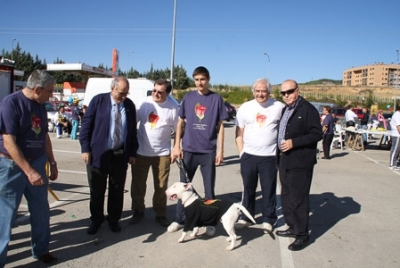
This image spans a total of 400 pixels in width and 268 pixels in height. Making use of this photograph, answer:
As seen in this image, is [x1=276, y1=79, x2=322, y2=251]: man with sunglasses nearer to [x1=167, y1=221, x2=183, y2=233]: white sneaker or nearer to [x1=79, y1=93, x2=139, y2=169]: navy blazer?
[x1=167, y1=221, x2=183, y2=233]: white sneaker

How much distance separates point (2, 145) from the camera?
10.1 ft

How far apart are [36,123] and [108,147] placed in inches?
42.3

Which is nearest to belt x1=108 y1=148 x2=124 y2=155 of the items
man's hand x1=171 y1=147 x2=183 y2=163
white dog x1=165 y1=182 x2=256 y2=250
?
man's hand x1=171 y1=147 x2=183 y2=163

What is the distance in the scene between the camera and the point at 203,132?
443cm

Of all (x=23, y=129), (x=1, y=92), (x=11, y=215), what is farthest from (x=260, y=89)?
(x=1, y=92)

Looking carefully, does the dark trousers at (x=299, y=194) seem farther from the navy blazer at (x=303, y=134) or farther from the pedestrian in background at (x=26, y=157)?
the pedestrian in background at (x=26, y=157)

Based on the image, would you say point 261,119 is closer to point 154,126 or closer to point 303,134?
point 303,134

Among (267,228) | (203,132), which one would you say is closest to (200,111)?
(203,132)

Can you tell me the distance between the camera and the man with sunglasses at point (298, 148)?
4055 mm

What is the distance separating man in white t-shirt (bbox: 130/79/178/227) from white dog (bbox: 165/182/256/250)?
672 mm

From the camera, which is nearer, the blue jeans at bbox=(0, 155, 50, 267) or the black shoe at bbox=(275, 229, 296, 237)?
the blue jeans at bbox=(0, 155, 50, 267)

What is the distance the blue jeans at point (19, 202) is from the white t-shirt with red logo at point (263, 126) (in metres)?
2.47

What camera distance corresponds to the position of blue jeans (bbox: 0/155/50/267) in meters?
3.07

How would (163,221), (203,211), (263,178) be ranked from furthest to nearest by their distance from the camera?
(163,221) → (263,178) → (203,211)
